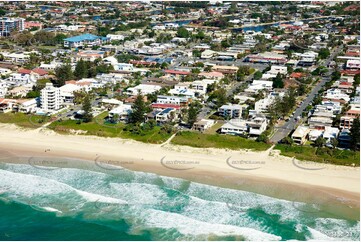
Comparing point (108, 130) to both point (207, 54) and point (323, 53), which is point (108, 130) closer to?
point (207, 54)

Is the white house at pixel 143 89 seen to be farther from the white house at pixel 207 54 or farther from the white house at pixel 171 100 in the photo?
the white house at pixel 207 54

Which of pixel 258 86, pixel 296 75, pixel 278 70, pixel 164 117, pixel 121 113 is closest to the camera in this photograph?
pixel 164 117

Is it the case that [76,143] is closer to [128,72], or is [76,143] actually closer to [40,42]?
[128,72]

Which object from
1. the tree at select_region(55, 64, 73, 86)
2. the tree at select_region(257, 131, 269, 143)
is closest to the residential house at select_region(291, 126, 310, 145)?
the tree at select_region(257, 131, 269, 143)

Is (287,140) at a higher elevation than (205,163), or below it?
higher

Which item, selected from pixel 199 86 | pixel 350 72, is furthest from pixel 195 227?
pixel 350 72

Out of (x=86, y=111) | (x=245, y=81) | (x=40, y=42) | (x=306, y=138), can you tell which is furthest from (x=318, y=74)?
(x=40, y=42)
